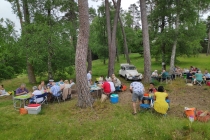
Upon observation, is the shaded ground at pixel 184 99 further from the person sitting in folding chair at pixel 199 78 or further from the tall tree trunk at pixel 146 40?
the tall tree trunk at pixel 146 40

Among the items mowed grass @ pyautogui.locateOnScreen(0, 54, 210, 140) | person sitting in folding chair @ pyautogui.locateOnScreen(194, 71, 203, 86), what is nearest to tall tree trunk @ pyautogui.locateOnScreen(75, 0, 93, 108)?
mowed grass @ pyautogui.locateOnScreen(0, 54, 210, 140)

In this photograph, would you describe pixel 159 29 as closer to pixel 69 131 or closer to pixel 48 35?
pixel 48 35

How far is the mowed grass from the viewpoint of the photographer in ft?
14.7

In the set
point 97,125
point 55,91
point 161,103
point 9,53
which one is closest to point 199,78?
point 161,103

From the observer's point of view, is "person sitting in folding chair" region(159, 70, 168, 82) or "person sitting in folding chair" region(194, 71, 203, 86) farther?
"person sitting in folding chair" region(159, 70, 168, 82)

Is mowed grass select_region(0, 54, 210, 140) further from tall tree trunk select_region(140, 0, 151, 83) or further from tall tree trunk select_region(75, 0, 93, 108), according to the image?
tall tree trunk select_region(140, 0, 151, 83)

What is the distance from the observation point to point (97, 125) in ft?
17.6

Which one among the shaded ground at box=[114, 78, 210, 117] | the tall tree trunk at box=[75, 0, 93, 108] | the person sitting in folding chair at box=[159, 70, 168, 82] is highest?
the tall tree trunk at box=[75, 0, 93, 108]

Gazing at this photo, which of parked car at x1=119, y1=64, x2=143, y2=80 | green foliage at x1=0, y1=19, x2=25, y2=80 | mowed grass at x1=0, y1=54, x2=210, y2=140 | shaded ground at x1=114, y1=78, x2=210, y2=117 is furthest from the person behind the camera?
parked car at x1=119, y1=64, x2=143, y2=80

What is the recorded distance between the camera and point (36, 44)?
1186 centimetres

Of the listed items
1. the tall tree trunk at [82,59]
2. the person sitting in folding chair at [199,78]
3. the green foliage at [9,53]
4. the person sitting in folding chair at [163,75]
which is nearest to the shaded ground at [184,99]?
the person sitting in folding chair at [199,78]

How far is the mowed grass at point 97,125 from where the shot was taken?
4469 millimetres

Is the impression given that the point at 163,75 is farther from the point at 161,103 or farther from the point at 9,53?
the point at 9,53

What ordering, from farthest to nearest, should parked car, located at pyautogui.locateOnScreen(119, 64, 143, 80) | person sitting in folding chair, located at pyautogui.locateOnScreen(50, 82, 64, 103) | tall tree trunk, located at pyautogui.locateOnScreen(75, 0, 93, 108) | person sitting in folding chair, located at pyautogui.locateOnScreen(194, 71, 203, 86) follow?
parked car, located at pyautogui.locateOnScreen(119, 64, 143, 80), person sitting in folding chair, located at pyautogui.locateOnScreen(194, 71, 203, 86), person sitting in folding chair, located at pyautogui.locateOnScreen(50, 82, 64, 103), tall tree trunk, located at pyautogui.locateOnScreen(75, 0, 93, 108)
